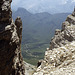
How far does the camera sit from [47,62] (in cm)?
1788

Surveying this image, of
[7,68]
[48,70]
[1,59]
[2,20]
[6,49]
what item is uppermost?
[2,20]

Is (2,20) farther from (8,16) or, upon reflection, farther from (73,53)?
(73,53)

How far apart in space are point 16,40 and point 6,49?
623 cm

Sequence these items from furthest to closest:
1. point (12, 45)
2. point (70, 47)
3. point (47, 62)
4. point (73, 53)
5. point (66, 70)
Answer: point (12, 45) → point (70, 47) → point (73, 53) → point (47, 62) → point (66, 70)

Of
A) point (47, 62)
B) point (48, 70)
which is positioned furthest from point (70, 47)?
point (48, 70)

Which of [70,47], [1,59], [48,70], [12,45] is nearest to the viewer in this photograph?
[48,70]

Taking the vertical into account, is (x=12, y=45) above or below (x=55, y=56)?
below

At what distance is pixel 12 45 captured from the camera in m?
44.2

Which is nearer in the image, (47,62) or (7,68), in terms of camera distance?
(47,62)

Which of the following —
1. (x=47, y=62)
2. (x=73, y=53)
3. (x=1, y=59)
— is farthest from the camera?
(x=1, y=59)

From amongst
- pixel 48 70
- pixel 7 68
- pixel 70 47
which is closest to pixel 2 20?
pixel 7 68

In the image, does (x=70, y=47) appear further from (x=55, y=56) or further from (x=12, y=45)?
(x=12, y=45)

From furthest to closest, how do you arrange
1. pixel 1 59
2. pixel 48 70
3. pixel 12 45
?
1. pixel 12 45
2. pixel 1 59
3. pixel 48 70

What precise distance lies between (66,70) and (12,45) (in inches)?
1259
